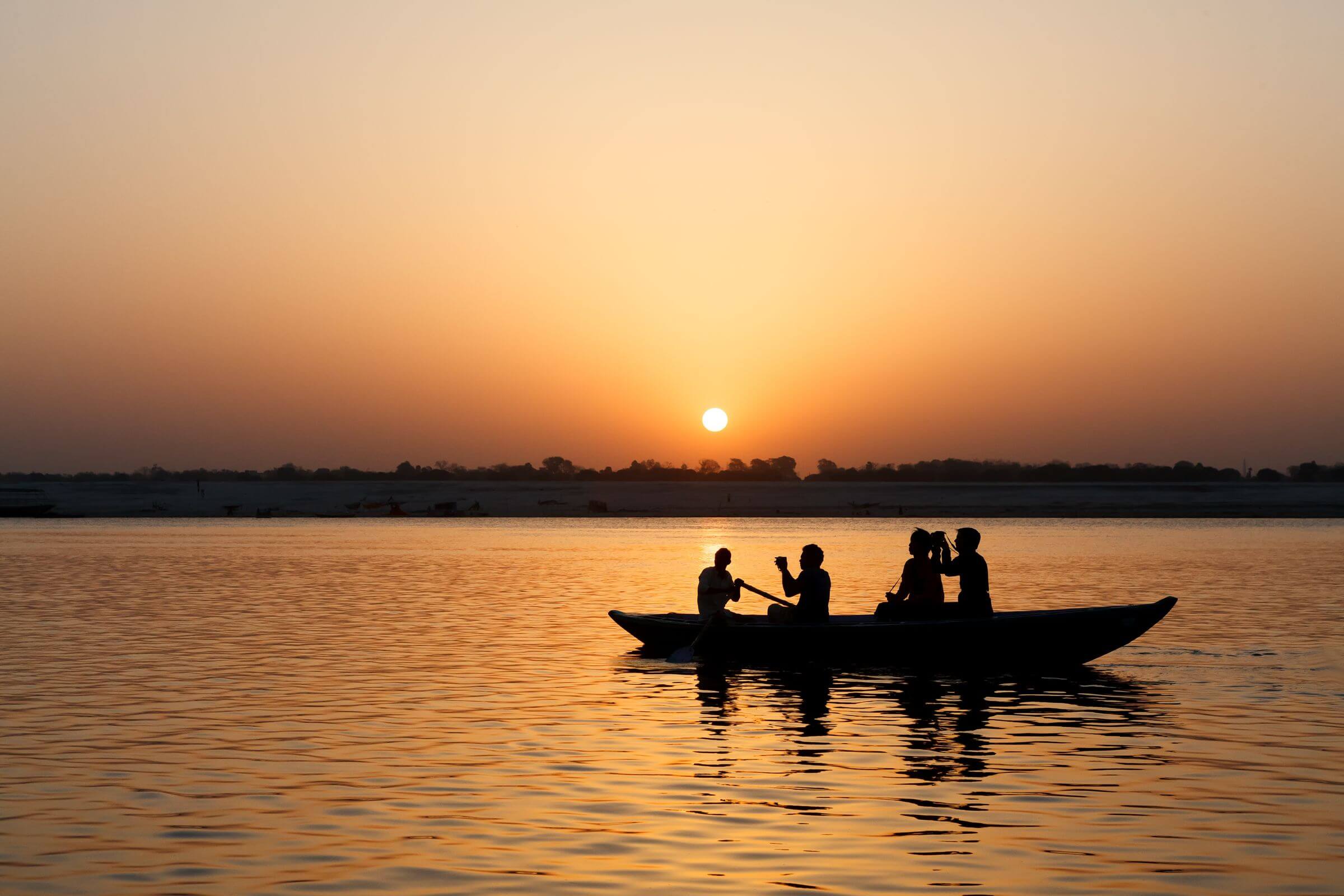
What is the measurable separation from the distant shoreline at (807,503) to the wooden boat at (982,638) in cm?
13102

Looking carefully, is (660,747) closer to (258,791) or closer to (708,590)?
(258,791)

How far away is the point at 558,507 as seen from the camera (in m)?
180

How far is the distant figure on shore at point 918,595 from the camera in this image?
28.2 meters

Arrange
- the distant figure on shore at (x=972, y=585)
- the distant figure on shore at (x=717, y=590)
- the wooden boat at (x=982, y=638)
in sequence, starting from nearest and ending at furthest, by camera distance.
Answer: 1. the wooden boat at (x=982, y=638)
2. the distant figure on shore at (x=972, y=585)
3. the distant figure on shore at (x=717, y=590)

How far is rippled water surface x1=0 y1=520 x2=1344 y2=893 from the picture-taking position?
1206 centimetres

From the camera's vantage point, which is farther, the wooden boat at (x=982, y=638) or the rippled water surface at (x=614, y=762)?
the wooden boat at (x=982, y=638)

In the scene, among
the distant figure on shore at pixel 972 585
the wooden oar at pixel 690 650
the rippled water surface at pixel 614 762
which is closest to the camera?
the rippled water surface at pixel 614 762

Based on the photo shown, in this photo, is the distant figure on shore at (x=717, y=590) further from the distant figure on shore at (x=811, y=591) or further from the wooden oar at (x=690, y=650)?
the distant figure on shore at (x=811, y=591)

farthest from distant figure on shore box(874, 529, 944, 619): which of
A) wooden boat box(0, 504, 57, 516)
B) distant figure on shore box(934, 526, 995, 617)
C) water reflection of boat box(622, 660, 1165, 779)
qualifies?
wooden boat box(0, 504, 57, 516)

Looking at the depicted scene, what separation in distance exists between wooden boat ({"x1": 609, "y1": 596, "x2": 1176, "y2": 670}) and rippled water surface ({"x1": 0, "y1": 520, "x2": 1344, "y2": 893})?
76 centimetres

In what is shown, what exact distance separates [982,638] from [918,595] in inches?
63.7

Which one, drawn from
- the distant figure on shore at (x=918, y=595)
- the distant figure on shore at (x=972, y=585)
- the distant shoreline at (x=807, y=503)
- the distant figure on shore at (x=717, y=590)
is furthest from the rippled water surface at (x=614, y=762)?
the distant shoreline at (x=807, y=503)

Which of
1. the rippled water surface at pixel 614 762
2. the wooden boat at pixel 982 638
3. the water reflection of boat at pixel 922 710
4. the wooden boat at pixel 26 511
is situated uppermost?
the wooden boat at pixel 26 511

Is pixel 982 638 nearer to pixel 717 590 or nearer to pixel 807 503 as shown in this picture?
pixel 717 590
